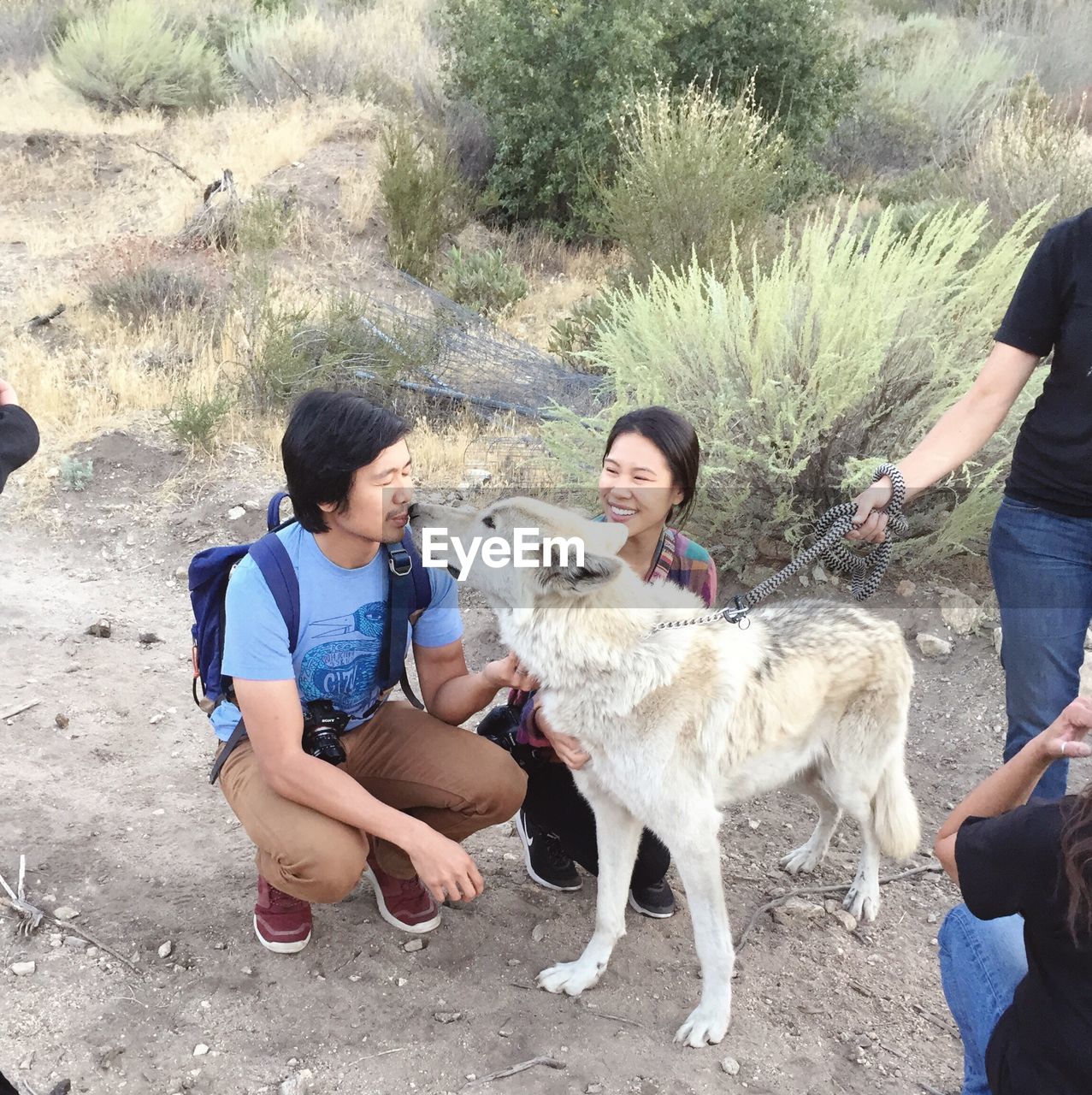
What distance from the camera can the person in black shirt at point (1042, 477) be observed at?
2670 mm

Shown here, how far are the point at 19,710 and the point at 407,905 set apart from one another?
7.87ft

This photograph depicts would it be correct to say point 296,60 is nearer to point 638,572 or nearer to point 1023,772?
point 638,572

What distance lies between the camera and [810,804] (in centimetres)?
424

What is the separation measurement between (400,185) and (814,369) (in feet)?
25.8

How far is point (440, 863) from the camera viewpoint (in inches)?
102

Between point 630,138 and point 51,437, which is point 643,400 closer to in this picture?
point 51,437

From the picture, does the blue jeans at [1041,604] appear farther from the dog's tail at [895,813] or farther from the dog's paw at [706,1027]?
the dog's paw at [706,1027]

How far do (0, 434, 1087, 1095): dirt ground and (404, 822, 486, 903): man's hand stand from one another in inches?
18.2

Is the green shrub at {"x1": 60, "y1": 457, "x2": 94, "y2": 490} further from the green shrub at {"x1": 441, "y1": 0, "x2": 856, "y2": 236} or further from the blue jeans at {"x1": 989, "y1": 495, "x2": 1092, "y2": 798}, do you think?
the green shrub at {"x1": 441, "y1": 0, "x2": 856, "y2": 236}

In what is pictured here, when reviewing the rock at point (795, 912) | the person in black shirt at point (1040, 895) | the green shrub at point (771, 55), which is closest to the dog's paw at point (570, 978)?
the rock at point (795, 912)

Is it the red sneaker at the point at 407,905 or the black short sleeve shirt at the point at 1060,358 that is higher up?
the black short sleeve shirt at the point at 1060,358

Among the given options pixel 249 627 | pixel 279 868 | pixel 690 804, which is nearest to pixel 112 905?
pixel 279 868

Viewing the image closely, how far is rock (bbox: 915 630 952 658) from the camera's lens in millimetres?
5035

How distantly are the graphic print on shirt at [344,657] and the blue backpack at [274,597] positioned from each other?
0.11ft
